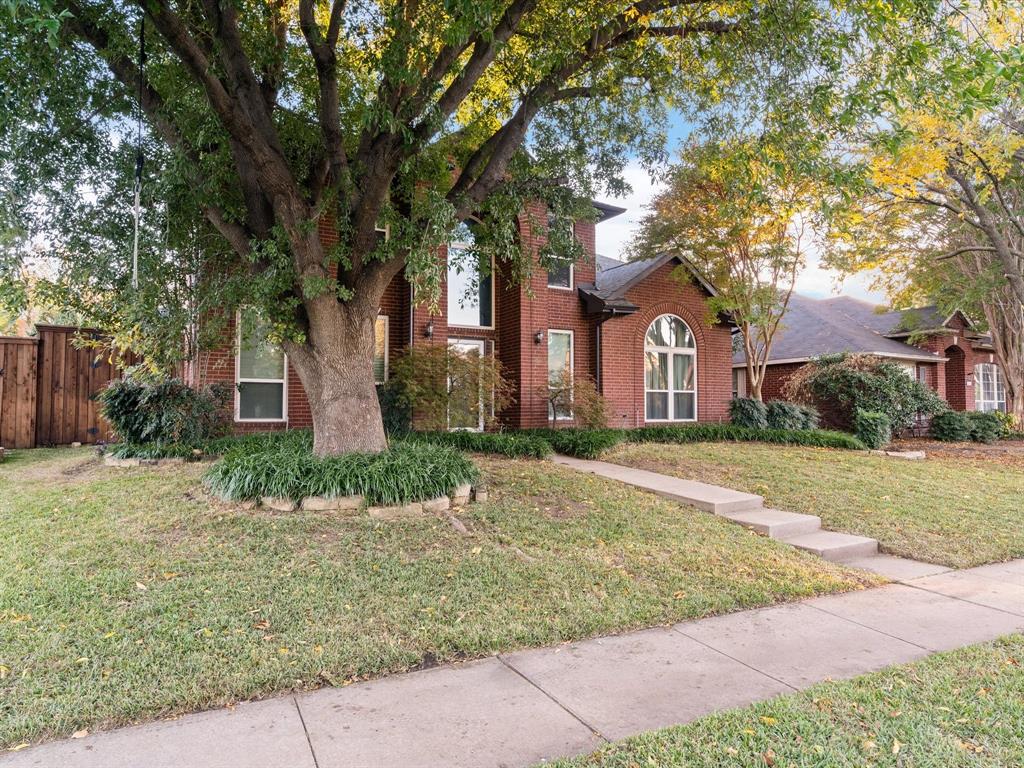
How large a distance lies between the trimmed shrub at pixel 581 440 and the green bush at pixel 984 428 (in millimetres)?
12557

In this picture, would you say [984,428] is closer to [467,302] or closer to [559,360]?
[559,360]

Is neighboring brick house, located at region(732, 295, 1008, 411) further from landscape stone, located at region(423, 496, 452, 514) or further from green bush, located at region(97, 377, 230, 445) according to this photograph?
green bush, located at region(97, 377, 230, 445)

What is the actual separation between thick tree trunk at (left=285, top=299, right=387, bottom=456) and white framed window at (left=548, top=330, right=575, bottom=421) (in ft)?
21.3

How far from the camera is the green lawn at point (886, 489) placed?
6.75 m

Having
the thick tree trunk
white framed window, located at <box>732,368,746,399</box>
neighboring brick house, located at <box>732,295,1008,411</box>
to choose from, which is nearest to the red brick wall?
neighboring brick house, located at <box>732,295,1008,411</box>

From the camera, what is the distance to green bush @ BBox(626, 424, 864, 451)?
44.5 ft

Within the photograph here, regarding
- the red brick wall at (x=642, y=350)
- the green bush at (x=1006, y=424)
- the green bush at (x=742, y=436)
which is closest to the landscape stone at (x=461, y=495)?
the green bush at (x=742, y=436)

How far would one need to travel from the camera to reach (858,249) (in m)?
15.7

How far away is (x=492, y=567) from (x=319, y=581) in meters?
1.39

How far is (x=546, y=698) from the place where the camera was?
320cm

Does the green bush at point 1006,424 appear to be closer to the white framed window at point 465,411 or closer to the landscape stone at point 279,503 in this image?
the white framed window at point 465,411

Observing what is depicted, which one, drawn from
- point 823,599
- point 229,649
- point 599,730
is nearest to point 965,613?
point 823,599

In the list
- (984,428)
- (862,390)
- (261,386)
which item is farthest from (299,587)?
(984,428)

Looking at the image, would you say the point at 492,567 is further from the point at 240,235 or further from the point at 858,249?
the point at 858,249
